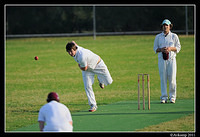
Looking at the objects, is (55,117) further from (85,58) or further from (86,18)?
(86,18)

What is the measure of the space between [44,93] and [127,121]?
621 cm

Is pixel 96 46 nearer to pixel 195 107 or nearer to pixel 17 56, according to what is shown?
pixel 17 56

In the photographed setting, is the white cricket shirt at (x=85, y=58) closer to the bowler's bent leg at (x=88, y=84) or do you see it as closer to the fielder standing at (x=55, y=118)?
the bowler's bent leg at (x=88, y=84)

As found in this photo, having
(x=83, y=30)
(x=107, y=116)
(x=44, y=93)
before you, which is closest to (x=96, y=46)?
(x=83, y=30)

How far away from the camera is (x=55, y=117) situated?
24.2 feet

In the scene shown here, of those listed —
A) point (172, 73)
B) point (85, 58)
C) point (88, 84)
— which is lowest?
point (88, 84)

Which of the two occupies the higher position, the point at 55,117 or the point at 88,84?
the point at 88,84

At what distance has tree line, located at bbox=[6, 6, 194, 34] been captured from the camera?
37562mm

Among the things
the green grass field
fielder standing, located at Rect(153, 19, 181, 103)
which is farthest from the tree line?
fielder standing, located at Rect(153, 19, 181, 103)

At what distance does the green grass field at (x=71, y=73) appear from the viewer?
14008 millimetres

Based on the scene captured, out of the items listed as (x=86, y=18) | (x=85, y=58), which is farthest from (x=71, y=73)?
(x=86, y=18)

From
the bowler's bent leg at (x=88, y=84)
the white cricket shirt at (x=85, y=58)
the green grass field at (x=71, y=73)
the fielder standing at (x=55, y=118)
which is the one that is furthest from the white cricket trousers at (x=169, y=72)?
the fielder standing at (x=55, y=118)

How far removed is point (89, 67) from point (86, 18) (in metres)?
27.5

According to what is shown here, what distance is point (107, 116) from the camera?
443 inches
